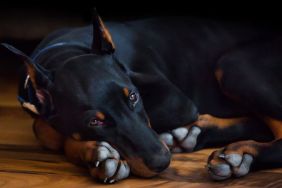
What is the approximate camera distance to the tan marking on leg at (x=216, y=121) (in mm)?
2355

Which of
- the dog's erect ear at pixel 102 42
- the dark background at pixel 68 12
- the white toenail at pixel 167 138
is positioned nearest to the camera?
the dog's erect ear at pixel 102 42

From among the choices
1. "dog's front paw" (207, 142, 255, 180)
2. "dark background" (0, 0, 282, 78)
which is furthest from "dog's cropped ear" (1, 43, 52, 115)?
"dark background" (0, 0, 282, 78)

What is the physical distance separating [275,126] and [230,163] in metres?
0.30

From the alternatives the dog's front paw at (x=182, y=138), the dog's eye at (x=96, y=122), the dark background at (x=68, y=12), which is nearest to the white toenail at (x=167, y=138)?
the dog's front paw at (x=182, y=138)

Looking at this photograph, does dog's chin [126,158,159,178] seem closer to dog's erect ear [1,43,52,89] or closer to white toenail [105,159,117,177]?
white toenail [105,159,117,177]

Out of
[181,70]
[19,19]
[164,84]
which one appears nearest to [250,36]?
[181,70]

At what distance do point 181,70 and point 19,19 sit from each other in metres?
1.45

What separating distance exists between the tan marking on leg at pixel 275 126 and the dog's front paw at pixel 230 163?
0.18 metres

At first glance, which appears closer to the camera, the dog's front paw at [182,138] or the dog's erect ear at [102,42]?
the dog's erect ear at [102,42]

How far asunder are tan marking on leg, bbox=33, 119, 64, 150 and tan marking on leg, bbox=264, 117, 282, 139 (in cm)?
75

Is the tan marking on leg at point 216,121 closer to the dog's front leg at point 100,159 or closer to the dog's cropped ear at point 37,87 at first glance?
the dog's front leg at point 100,159

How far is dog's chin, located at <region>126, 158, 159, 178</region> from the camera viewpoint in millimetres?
1983

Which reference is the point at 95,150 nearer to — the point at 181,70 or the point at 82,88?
the point at 82,88

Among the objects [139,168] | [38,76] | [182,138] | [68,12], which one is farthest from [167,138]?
[68,12]
